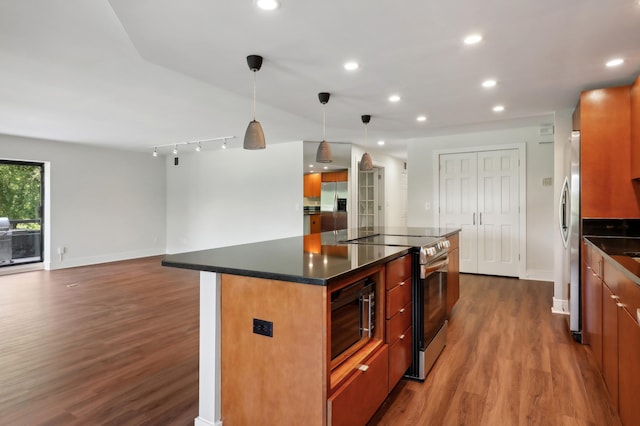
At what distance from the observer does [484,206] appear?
18.7 ft

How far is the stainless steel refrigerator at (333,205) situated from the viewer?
22.5 feet

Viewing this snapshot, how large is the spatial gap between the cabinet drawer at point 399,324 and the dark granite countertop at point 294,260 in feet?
1.24

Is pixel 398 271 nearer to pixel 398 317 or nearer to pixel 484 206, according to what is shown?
pixel 398 317

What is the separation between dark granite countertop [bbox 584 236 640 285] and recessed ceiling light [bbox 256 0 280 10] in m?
2.15

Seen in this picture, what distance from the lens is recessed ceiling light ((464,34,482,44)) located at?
2354mm

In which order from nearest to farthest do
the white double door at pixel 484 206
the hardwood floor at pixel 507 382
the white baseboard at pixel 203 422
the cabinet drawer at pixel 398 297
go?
the white baseboard at pixel 203 422, the hardwood floor at pixel 507 382, the cabinet drawer at pixel 398 297, the white double door at pixel 484 206

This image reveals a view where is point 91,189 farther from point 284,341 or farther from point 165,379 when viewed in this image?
point 284,341

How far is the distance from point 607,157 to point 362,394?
3005 mm

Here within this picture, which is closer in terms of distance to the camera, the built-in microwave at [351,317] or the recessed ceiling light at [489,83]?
the built-in microwave at [351,317]

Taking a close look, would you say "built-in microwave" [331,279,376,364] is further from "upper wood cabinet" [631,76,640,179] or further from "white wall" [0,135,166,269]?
"white wall" [0,135,166,269]

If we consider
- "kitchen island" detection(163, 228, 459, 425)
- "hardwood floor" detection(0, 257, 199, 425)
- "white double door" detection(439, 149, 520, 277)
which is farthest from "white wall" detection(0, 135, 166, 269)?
"white double door" detection(439, 149, 520, 277)

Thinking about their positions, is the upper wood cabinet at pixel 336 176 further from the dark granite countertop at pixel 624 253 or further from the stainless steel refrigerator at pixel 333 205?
the dark granite countertop at pixel 624 253

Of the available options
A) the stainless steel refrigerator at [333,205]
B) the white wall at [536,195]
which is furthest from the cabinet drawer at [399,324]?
the stainless steel refrigerator at [333,205]

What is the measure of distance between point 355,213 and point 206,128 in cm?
313
